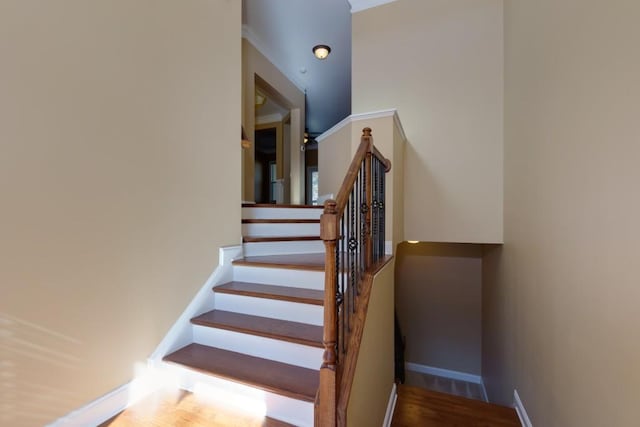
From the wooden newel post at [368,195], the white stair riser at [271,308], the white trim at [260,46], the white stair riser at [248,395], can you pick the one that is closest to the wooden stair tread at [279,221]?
the white stair riser at [271,308]

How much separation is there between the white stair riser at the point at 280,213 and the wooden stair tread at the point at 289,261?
1.74 ft

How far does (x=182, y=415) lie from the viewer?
4.87 ft

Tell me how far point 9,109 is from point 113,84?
1.53ft

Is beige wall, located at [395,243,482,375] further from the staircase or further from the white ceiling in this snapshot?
the white ceiling

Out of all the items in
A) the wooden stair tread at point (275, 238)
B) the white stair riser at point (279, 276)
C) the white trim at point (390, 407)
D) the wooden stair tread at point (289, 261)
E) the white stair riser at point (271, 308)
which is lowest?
the white trim at point (390, 407)

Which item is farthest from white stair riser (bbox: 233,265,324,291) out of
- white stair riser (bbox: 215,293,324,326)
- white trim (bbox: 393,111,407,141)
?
white trim (bbox: 393,111,407,141)

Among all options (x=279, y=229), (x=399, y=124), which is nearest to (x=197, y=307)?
(x=279, y=229)

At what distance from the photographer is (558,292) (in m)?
1.58

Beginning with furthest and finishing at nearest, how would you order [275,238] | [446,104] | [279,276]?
1. [446,104]
2. [275,238]
3. [279,276]

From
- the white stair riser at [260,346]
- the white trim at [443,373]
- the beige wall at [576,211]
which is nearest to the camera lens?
the beige wall at [576,211]

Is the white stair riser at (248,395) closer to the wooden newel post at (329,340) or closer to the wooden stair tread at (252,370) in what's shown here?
the wooden stair tread at (252,370)

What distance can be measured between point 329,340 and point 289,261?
1180mm

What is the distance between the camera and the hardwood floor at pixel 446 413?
84.8 inches

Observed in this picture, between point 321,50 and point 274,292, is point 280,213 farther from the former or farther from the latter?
point 321,50
